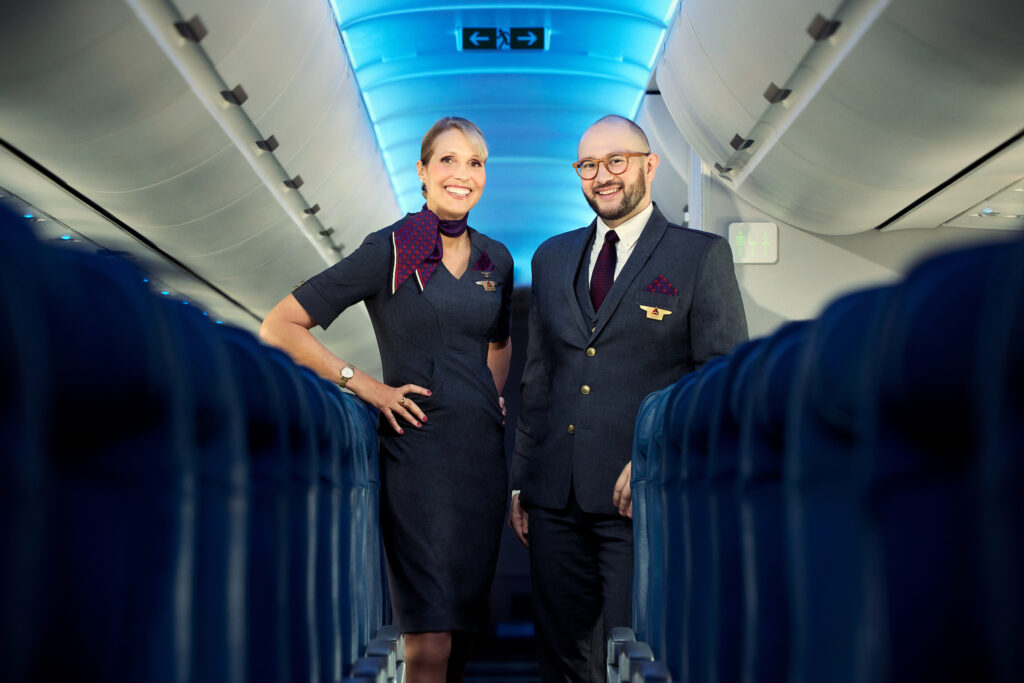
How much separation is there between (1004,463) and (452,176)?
2.81m

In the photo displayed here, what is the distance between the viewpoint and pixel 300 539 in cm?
161

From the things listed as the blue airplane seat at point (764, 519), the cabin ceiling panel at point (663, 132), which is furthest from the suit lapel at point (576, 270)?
the cabin ceiling panel at point (663, 132)

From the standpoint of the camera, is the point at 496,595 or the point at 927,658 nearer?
the point at 927,658

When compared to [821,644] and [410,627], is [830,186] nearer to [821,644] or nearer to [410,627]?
[410,627]

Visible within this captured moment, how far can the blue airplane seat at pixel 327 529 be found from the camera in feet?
5.85

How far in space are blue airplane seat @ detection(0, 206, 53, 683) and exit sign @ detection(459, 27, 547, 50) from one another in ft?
21.2

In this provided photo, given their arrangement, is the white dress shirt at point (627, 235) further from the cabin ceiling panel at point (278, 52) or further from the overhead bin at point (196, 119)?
the cabin ceiling panel at point (278, 52)

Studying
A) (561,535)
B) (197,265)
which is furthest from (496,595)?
(561,535)

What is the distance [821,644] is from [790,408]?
0.75 feet

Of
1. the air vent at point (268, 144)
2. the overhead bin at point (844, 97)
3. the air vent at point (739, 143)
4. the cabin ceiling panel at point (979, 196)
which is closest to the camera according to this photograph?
the overhead bin at point (844, 97)

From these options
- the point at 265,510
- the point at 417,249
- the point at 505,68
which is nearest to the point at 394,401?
the point at 417,249

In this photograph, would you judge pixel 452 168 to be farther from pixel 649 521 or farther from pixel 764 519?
pixel 764 519

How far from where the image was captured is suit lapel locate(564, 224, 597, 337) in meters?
3.31

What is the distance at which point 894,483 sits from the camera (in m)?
0.83
